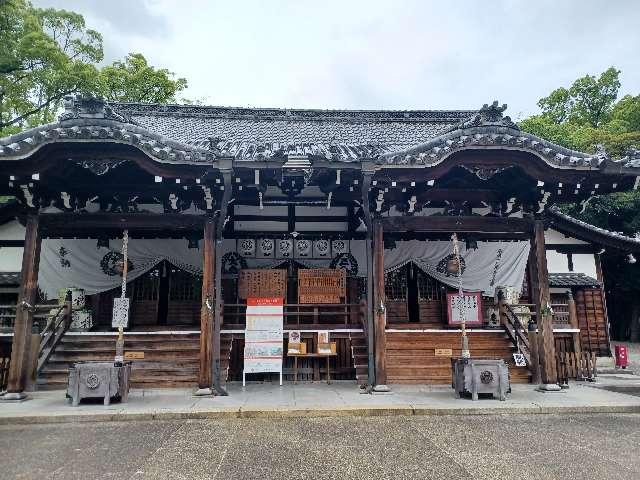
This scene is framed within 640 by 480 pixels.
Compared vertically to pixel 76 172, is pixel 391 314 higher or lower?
lower

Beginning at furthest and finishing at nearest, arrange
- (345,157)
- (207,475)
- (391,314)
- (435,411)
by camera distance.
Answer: (391,314), (345,157), (435,411), (207,475)

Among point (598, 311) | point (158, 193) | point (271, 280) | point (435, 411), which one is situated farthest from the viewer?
point (598, 311)

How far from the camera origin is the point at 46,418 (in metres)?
6.60

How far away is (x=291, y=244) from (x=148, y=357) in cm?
483

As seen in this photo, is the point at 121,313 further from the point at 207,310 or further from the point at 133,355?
the point at 207,310

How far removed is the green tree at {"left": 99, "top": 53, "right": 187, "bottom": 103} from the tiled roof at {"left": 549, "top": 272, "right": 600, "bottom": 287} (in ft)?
84.4

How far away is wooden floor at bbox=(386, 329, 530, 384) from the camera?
31.2ft

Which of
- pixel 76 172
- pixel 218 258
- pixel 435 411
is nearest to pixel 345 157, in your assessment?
pixel 218 258

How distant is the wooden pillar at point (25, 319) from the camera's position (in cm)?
815

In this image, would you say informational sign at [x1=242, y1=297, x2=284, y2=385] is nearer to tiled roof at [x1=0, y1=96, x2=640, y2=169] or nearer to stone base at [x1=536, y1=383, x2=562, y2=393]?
tiled roof at [x1=0, y1=96, x2=640, y2=169]

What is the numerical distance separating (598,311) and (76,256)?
1796cm

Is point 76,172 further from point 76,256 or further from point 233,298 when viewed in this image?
point 233,298

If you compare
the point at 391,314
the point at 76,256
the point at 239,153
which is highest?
the point at 239,153

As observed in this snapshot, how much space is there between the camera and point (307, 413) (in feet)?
22.7
